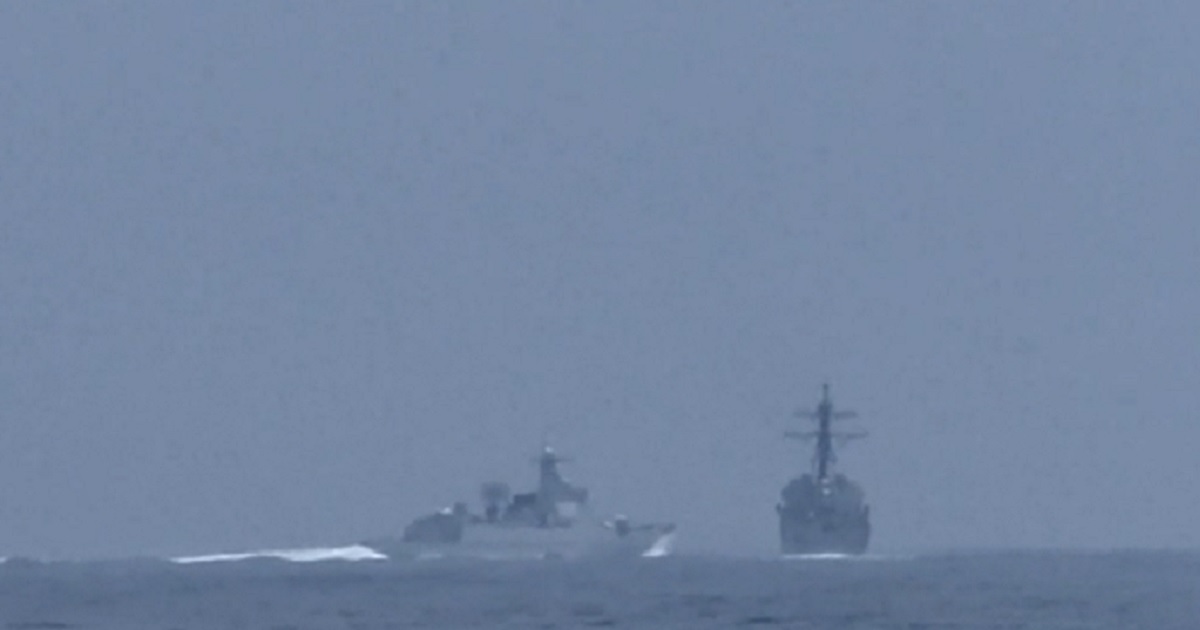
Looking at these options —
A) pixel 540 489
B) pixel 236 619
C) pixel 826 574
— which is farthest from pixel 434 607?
pixel 540 489

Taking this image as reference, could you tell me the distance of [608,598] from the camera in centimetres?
9556

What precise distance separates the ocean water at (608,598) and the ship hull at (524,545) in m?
20.9

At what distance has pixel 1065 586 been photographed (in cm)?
11238

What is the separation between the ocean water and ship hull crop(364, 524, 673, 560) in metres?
20.9

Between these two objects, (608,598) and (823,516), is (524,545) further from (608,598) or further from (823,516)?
(608,598)

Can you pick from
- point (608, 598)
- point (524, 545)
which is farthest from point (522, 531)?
point (608, 598)

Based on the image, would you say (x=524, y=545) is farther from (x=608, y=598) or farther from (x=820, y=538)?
(x=608, y=598)

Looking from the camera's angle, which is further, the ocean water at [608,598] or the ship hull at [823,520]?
the ship hull at [823,520]

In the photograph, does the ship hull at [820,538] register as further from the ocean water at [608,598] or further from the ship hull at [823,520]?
the ocean water at [608,598]

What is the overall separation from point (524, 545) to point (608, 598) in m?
75.7

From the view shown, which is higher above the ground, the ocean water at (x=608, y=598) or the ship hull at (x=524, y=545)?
the ship hull at (x=524, y=545)

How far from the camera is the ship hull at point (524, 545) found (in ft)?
557

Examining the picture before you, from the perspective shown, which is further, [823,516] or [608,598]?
[823,516]

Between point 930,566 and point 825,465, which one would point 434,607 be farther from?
point 825,465
